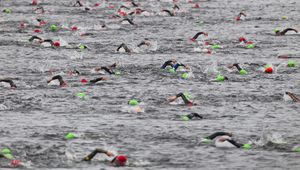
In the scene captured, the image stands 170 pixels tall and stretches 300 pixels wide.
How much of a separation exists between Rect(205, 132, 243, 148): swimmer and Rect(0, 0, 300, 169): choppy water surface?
0.19 m

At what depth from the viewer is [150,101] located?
19.0 meters

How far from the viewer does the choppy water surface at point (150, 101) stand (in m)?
14.6

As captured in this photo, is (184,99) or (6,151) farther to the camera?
(184,99)

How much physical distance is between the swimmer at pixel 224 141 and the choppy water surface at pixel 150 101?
0.19m

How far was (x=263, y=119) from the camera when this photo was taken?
1723 cm

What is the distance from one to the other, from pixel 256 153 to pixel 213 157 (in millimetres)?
662

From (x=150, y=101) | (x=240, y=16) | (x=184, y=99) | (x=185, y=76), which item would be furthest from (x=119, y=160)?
(x=240, y=16)

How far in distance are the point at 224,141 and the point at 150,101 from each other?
4.15m

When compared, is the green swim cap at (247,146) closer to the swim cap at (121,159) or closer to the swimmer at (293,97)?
the swim cap at (121,159)

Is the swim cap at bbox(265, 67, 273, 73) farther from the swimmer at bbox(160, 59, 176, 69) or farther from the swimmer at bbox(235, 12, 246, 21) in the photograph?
the swimmer at bbox(235, 12, 246, 21)

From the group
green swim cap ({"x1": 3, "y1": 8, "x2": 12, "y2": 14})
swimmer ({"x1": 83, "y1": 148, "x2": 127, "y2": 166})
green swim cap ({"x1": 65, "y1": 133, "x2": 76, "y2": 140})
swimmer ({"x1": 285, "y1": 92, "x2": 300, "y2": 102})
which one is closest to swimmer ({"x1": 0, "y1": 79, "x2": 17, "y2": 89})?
green swim cap ({"x1": 65, "y1": 133, "x2": 76, "y2": 140})

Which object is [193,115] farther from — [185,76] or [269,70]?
[269,70]

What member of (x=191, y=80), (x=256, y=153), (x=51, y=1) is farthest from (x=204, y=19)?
(x=256, y=153)

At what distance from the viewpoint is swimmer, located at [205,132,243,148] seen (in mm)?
15016
